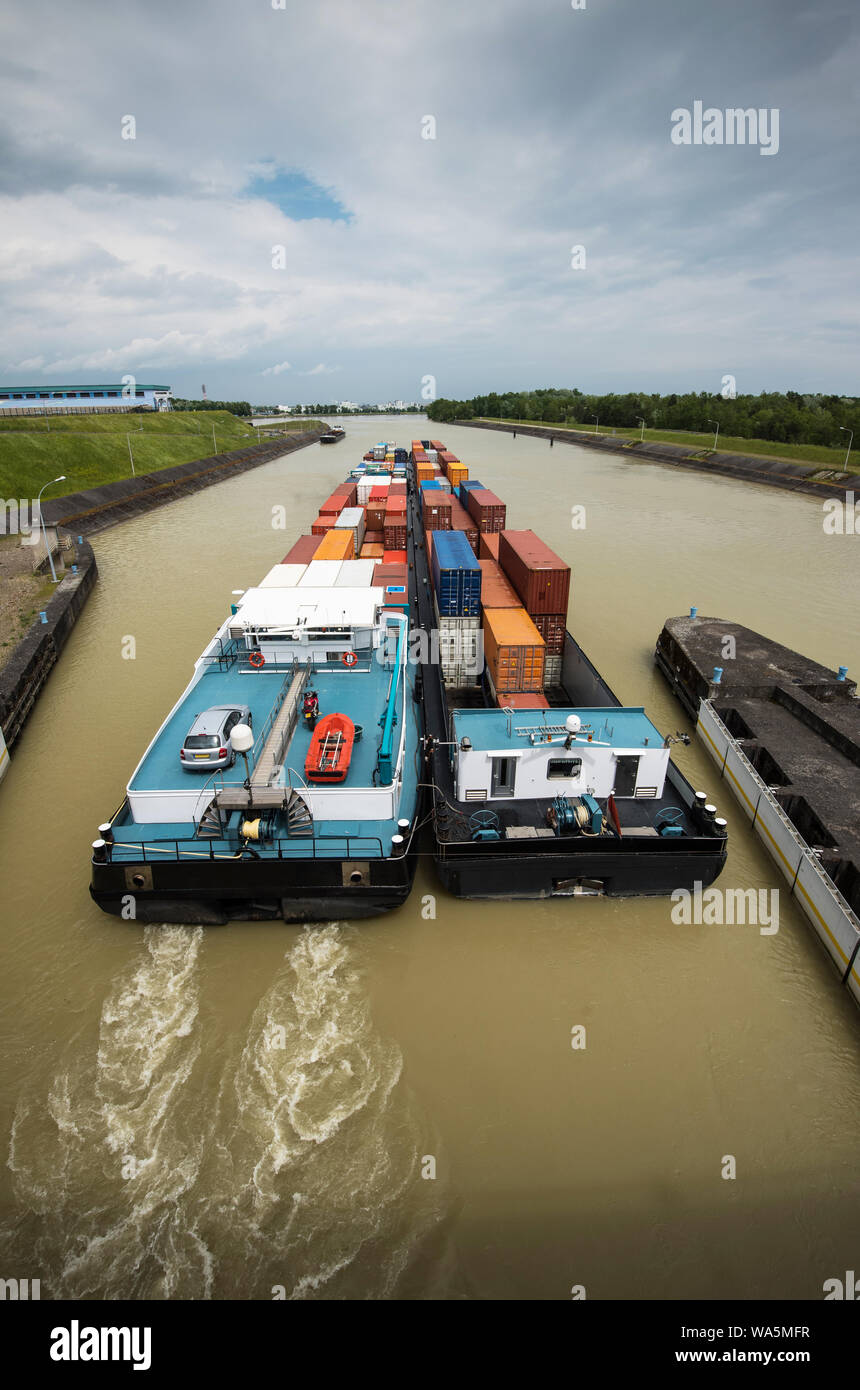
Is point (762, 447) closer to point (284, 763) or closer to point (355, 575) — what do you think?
point (355, 575)

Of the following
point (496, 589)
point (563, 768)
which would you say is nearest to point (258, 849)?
point (563, 768)

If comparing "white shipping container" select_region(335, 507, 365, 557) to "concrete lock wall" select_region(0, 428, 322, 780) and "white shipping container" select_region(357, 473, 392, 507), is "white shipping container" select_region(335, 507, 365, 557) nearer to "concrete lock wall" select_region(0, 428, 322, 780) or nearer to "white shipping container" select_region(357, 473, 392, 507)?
"white shipping container" select_region(357, 473, 392, 507)

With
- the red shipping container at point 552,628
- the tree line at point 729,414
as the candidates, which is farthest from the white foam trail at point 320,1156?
the tree line at point 729,414

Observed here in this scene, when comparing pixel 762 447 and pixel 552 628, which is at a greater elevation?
pixel 762 447

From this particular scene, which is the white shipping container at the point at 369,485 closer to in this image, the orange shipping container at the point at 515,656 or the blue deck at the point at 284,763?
the orange shipping container at the point at 515,656

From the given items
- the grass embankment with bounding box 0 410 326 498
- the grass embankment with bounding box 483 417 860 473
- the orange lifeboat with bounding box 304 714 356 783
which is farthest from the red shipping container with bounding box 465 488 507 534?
the grass embankment with bounding box 483 417 860 473
